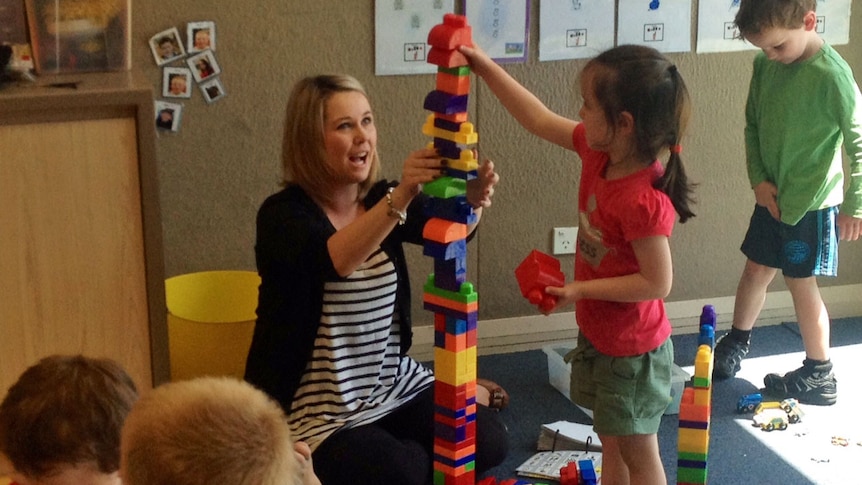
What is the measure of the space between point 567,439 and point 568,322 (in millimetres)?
736

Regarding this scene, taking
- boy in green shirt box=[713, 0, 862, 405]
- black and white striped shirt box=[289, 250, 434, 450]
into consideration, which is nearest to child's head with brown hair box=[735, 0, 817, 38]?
boy in green shirt box=[713, 0, 862, 405]

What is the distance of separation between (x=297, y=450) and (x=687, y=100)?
963 millimetres

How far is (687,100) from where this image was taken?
1950mm

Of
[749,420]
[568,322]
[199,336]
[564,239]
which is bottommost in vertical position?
[749,420]

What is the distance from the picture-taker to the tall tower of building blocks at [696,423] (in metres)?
1.86

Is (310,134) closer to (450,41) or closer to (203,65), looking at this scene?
(450,41)

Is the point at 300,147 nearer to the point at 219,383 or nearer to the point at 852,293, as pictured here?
the point at 219,383

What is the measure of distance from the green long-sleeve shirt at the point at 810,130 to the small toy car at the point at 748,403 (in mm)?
471

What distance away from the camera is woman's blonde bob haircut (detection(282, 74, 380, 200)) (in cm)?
213

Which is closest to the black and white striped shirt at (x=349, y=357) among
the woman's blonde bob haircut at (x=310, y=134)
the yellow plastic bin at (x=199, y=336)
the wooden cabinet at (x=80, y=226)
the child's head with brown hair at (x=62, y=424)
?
the woman's blonde bob haircut at (x=310, y=134)

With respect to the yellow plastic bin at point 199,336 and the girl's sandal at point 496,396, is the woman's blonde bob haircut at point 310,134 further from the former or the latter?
the girl's sandal at point 496,396

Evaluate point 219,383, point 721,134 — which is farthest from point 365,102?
point 721,134

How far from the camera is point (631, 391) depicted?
2012 millimetres

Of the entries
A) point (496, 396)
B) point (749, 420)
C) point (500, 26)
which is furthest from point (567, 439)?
point (500, 26)
